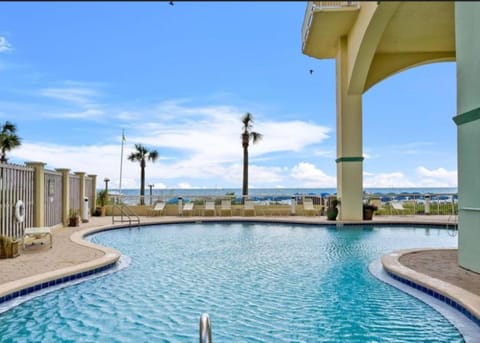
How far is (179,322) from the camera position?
378 centimetres

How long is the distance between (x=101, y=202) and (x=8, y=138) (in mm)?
10026

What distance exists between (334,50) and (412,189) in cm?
6049

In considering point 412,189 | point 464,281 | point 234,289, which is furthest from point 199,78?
point 412,189

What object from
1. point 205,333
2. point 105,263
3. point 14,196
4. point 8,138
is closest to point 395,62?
point 105,263

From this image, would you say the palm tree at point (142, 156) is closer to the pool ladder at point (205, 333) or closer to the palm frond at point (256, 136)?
the palm frond at point (256, 136)

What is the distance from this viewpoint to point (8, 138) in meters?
22.4

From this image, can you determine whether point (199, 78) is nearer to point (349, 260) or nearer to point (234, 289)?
point (349, 260)

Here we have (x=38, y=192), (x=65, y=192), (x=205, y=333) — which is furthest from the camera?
(x=65, y=192)

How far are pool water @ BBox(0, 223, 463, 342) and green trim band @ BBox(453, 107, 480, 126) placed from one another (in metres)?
2.39

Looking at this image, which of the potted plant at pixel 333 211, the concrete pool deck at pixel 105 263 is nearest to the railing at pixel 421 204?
the potted plant at pixel 333 211

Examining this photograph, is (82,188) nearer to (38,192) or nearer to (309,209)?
(38,192)

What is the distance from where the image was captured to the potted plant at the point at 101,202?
15.5 meters

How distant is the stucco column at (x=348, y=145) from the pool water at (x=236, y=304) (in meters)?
5.28

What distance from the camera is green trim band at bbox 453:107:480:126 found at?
4.98 meters
